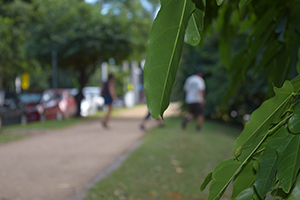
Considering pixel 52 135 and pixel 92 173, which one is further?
pixel 52 135

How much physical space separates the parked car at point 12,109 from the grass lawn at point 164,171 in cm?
844

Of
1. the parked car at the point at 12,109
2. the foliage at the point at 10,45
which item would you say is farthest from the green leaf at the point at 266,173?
the parked car at the point at 12,109

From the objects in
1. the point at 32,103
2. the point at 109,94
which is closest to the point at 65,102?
→ the point at 32,103

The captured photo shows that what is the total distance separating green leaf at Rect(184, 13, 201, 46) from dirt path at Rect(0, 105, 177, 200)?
13.8 feet

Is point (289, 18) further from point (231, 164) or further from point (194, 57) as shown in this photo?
point (194, 57)

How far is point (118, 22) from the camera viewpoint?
1842 centimetres

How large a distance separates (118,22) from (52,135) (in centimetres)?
868

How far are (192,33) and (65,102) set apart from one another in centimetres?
2024

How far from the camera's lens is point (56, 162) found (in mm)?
7266

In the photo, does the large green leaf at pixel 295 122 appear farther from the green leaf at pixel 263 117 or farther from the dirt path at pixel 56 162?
the dirt path at pixel 56 162

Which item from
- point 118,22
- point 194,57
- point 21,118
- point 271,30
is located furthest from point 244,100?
point 271,30

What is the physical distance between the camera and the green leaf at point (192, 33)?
3.22 ft

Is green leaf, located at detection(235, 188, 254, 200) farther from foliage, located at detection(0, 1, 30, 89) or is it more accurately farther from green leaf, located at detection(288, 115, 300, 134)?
foliage, located at detection(0, 1, 30, 89)

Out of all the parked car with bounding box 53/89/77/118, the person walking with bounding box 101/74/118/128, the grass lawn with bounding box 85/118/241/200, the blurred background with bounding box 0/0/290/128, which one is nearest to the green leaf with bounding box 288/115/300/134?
the grass lawn with bounding box 85/118/241/200
